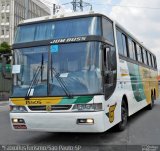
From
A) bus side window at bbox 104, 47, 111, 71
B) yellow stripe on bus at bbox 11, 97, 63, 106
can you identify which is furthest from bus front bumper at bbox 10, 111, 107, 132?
bus side window at bbox 104, 47, 111, 71

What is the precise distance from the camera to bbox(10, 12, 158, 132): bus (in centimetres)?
833

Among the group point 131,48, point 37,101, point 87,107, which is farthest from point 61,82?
point 131,48

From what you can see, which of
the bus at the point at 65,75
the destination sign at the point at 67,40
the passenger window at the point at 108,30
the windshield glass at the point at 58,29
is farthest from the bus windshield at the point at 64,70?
the passenger window at the point at 108,30

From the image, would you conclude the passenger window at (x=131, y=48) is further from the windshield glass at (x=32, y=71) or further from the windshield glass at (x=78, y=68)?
the windshield glass at (x=32, y=71)

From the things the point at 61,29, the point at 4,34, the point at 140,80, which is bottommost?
the point at 140,80

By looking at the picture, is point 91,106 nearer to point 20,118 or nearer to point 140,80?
point 20,118

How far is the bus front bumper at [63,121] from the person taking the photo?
8.21 m

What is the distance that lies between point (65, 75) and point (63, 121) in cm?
109

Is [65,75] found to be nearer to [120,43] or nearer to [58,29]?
[58,29]

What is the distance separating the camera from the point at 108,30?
962 cm

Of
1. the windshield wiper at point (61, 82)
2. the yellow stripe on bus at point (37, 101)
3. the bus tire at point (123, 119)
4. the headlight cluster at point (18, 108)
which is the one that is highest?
the windshield wiper at point (61, 82)

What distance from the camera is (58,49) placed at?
8812mm

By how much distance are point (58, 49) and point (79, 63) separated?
0.67 metres

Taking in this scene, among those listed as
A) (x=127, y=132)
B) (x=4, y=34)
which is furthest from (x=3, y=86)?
(x=4, y=34)
